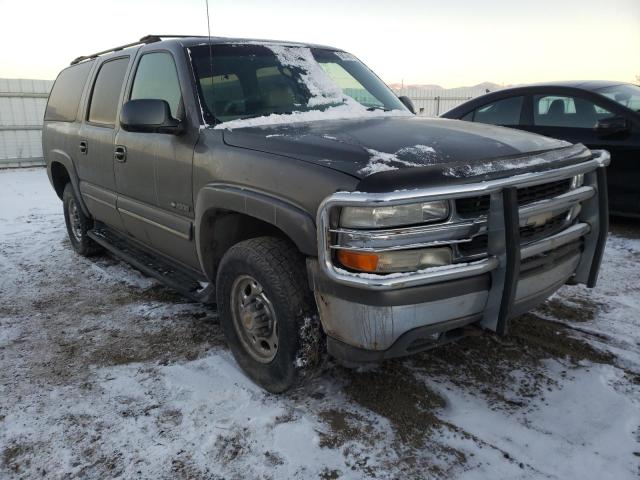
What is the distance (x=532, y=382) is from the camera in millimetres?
2791

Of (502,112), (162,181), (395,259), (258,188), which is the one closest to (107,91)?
(162,181)

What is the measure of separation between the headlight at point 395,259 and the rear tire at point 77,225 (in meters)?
3.91

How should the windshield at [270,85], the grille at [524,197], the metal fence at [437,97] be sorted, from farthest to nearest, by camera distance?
the metal fence at [437,97], the windshield at [270,85], the grille at [524,197]

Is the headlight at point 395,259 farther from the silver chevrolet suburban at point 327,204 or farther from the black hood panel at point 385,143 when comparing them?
the black hood panel at point 385,143

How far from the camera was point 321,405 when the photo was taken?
265 centimetres

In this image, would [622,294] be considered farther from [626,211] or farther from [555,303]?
[626,211]

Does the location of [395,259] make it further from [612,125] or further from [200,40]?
[612,125]

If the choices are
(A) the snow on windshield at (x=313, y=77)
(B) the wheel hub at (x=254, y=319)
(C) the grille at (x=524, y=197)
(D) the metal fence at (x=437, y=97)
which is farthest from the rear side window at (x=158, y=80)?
(D) the metal fence at (x=437, y=97)

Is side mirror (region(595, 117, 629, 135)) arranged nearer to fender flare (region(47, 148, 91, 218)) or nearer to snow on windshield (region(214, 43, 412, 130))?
snow on windshield (region(214, 43, 412, 130))

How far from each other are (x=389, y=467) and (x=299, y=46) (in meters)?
2.92

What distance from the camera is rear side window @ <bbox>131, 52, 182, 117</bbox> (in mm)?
3332

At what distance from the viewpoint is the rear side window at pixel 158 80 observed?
10.9ft

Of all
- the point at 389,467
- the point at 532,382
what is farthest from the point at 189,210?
the point at 532,382

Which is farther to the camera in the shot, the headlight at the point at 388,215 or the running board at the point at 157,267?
the running board at the point at 157,267
